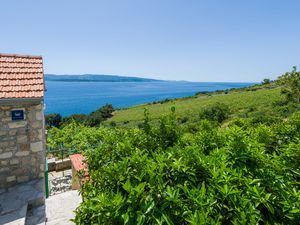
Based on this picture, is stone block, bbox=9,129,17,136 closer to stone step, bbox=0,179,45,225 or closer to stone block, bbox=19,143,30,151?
stone block, bbox=19,143,30,151

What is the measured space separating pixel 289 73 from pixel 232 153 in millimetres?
31506

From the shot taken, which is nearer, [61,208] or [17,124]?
[61,208]

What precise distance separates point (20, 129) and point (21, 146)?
498 mm

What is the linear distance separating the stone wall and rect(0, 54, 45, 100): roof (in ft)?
1.09

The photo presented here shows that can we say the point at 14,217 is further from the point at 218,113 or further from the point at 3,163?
the point at 218,113

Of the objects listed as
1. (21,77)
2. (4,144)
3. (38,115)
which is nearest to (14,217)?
(4,144)

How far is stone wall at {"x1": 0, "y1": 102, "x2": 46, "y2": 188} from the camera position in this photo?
5.73 m

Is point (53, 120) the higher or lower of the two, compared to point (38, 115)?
lower

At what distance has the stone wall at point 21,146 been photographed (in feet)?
18.8

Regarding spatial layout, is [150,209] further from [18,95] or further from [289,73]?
[289,73]

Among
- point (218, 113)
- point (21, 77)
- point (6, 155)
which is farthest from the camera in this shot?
point (218, 113)

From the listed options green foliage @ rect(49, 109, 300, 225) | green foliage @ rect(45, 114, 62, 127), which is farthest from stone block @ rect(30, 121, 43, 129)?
green foliage @ rect(45, 114, 62, 127)

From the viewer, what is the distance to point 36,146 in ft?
20.0

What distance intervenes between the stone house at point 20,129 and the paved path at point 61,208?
1.00 meters
